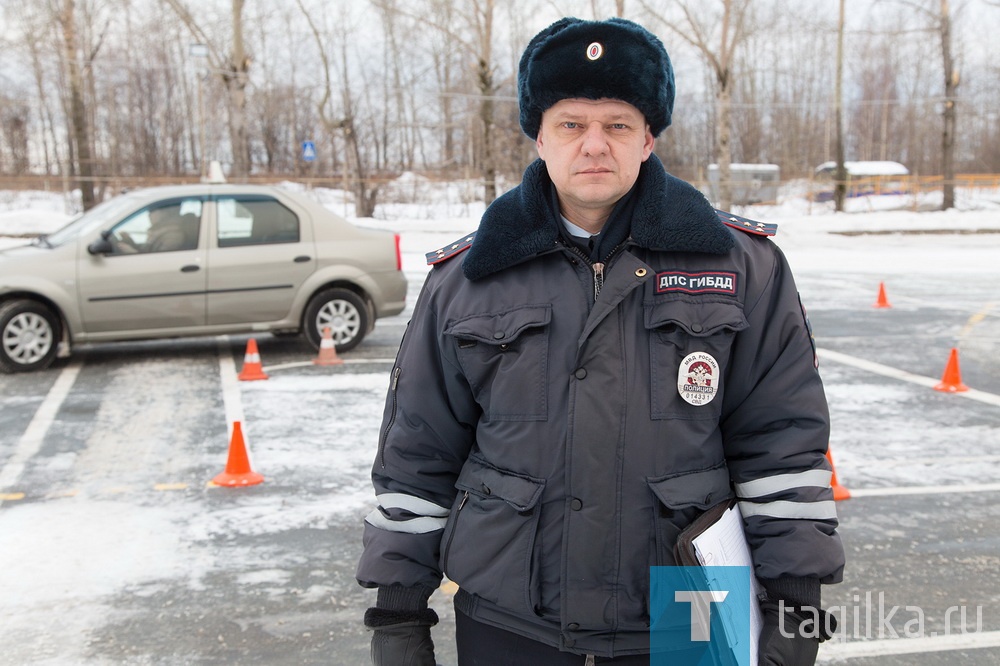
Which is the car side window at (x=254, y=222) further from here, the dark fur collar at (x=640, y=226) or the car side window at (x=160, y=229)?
the dark fur collar at (x=640, y=226)

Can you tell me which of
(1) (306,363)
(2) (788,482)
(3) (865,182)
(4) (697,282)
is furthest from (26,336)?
(3) (865,182)

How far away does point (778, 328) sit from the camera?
2.02 m

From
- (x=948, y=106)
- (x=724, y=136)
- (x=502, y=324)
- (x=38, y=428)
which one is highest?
(x=948, y=106)

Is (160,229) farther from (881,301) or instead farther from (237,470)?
(881,301)

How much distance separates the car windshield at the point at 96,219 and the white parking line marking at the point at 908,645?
25.2 ft

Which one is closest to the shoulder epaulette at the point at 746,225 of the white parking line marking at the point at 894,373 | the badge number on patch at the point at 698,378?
the badge number on patch at the point at 698,378

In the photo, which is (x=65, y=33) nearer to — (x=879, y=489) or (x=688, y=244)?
(x=879, y=489)

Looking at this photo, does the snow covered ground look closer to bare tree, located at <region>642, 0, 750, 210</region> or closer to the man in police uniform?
the man in police uniform

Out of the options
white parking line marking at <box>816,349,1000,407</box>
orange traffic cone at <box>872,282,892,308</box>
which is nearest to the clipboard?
white parking line marking at <box>816,349,1000,407</box>

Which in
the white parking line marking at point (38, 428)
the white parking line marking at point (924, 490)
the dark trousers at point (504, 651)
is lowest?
the white parking line marking at point (924, 490)

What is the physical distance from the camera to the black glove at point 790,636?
1.93 meters

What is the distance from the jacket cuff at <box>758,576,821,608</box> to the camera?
1.95 m

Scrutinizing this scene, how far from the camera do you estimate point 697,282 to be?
1.99 m

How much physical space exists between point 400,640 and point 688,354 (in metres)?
0.88
